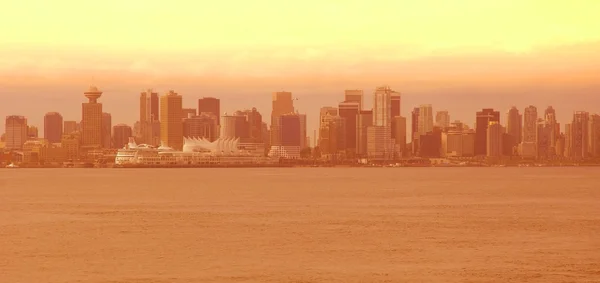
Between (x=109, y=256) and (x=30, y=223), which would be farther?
(x=30, y=223)

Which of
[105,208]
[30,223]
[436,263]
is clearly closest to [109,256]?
[436,263]

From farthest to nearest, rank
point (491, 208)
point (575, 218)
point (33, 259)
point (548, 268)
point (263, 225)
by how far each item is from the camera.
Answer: point (491, 208)
point (575, 218)
point (263, 225)
point (33, 259)
point (548, 268)

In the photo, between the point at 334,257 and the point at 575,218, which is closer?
the point at 334,257

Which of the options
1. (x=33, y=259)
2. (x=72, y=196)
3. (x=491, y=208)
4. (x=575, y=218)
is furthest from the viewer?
(x=72, y=196)

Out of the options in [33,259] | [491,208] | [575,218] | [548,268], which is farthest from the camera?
[491,208]

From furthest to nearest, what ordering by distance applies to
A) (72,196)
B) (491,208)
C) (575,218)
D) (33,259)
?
(72,196), (491,208), (575,218), (33,259)

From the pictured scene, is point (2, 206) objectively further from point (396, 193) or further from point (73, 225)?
point (396, 193)

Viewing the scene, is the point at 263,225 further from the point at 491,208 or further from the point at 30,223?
the point at 491,208

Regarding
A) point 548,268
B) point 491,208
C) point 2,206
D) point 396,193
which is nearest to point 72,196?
point 2,206

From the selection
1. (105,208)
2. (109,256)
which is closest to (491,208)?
(105,208)
